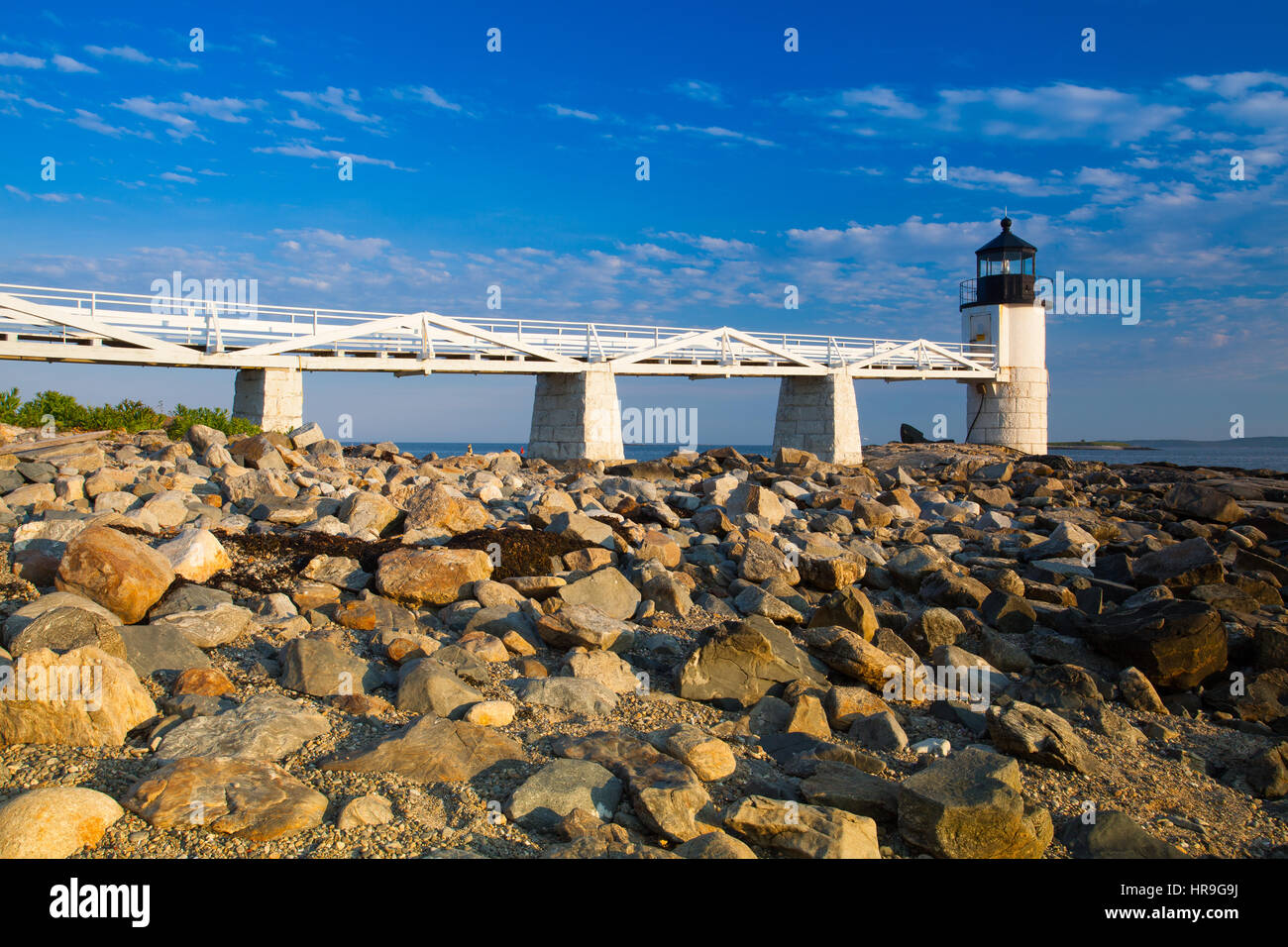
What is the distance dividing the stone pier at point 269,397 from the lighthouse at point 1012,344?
1145 inches

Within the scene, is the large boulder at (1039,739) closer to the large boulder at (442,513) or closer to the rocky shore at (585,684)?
the rocky shore at (585,684)

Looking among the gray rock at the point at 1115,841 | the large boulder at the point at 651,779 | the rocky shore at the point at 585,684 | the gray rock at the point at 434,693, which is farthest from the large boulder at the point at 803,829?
the gray rock at the point at 434,693

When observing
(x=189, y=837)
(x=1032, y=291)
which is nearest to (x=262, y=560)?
(x=189, y=837)

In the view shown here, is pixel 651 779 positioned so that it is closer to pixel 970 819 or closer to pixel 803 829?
pixel 803 829

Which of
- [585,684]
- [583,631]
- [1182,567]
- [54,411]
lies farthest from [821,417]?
[585,684]

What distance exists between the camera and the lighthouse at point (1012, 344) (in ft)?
123

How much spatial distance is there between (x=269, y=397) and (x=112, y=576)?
1511 cm

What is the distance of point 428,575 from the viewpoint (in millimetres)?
6914

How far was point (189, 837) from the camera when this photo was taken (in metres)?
3.41

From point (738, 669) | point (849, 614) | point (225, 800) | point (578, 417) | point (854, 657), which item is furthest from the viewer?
point (578, 417)

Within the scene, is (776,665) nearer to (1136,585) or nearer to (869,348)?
(1136,585)

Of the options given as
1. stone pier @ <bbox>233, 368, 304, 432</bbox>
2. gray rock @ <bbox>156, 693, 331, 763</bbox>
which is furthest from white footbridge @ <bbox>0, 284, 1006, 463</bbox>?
gray rock @ <bbox>156, 693, 331, 763</bbox>

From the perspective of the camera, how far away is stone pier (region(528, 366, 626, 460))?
24281 mm

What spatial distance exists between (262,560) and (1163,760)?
7.00 meters
